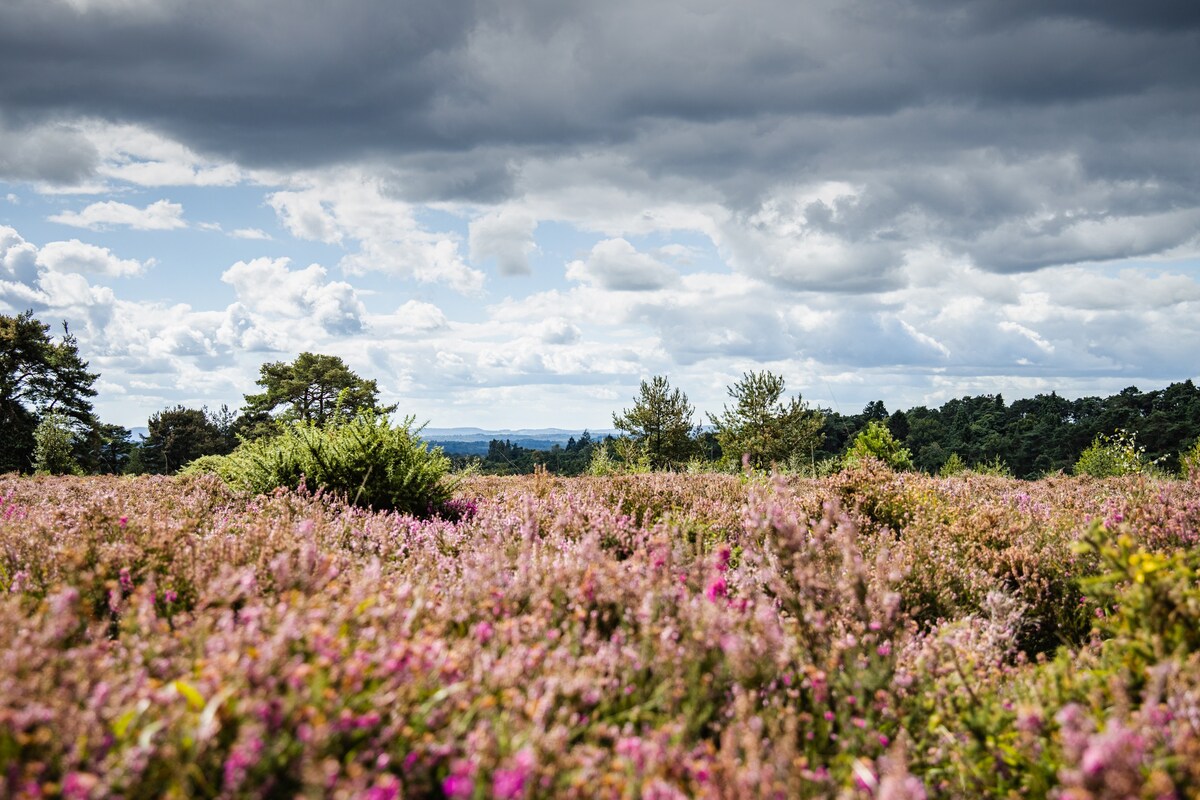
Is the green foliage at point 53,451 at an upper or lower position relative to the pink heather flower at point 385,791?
upper

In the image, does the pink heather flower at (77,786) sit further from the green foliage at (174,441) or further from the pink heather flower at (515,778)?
the green foliage at (174,441)

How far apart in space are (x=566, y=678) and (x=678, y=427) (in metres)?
31.8

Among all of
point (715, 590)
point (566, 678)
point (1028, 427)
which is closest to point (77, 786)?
point (566, 678)

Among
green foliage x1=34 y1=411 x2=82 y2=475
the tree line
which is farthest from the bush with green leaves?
green foliage x1=34 y1=411 x2=82 y2=475

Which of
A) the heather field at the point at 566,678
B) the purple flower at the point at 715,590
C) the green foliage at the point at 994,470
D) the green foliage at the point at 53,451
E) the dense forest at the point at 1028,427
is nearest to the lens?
the heather field at the point at 566,678

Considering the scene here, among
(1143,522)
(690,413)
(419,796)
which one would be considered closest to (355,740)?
(419,796)

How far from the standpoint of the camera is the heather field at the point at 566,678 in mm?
1897

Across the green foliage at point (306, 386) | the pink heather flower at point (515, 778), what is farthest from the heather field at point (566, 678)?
the green foliage at point (306, 386)

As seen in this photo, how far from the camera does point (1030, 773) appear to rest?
251 centimetres

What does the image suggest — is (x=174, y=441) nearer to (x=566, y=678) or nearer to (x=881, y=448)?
(x=881, y=448)

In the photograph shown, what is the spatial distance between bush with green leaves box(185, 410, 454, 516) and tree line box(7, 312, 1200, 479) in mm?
508

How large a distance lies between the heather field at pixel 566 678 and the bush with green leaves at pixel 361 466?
2.82 m

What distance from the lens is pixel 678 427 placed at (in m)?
34.0

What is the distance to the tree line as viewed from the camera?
29547 millimetres
